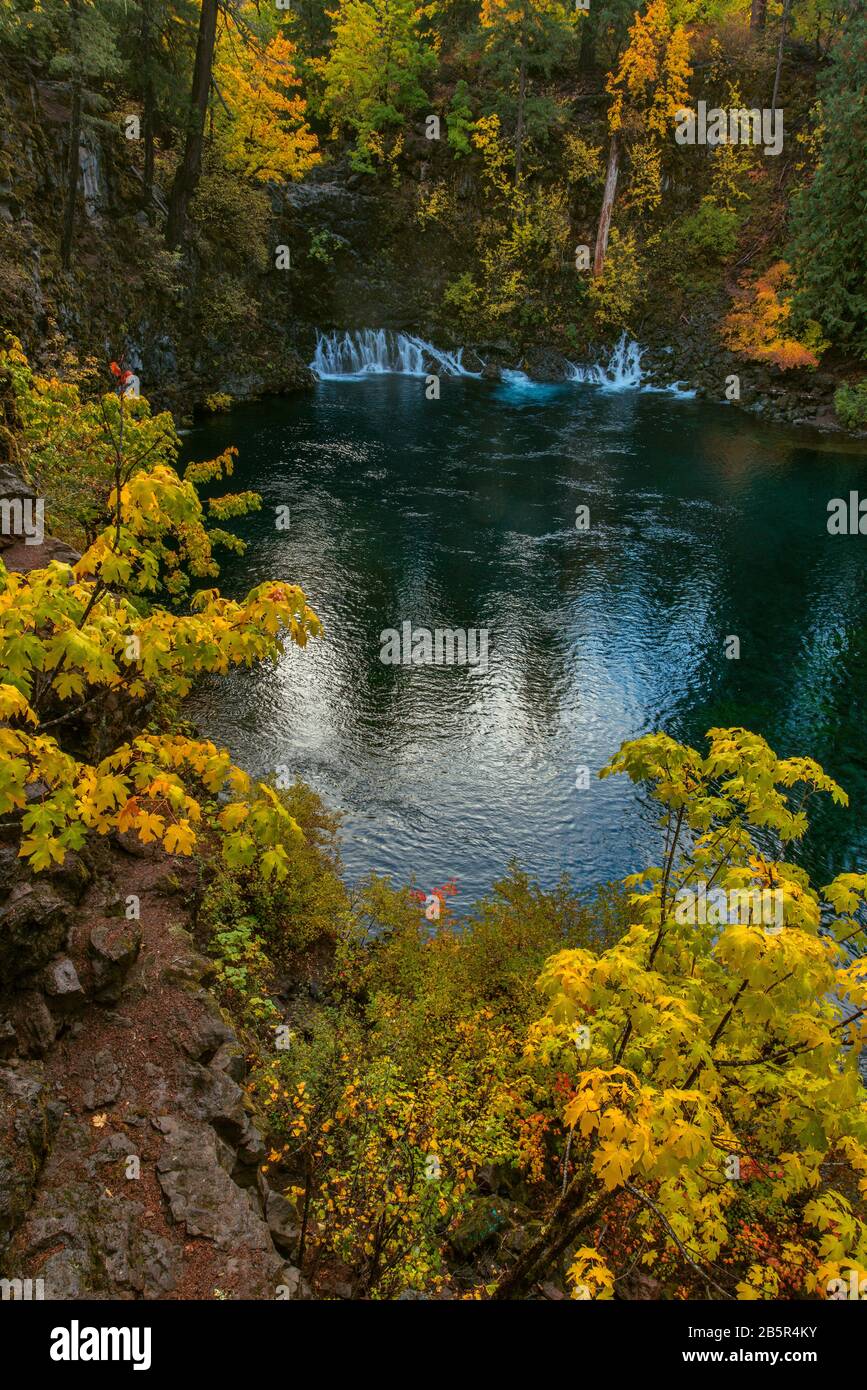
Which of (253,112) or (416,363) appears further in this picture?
(416,363)

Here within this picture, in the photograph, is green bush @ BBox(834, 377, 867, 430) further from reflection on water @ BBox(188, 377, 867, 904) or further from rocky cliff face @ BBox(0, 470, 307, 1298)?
rocky cliff face @ BBox(0, 470, 307, 1298)

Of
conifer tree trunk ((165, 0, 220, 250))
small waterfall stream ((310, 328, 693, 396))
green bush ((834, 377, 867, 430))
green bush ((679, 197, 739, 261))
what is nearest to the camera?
conifer tree trunk ((165, 0, 220, 250))

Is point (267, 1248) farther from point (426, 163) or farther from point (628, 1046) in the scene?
point (426, 163)

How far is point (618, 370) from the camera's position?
1556 inches

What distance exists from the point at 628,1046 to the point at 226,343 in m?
33.6

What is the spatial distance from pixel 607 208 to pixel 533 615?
106 ft

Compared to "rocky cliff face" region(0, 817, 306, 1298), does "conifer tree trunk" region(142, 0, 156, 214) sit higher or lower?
higher

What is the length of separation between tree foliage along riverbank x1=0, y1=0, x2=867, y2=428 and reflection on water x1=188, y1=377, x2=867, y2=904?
620 centimetres

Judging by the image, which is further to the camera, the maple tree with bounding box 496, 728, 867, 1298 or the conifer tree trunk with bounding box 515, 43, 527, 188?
the conifer tree trunk with bounding box 515, 43, 527, 188

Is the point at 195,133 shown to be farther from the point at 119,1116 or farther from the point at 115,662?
the point at 119,1116

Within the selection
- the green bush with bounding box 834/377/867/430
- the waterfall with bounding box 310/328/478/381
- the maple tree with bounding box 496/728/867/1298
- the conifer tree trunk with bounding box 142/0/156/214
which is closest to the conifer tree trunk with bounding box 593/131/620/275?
the waterfall with bounding box 310/328/478/381

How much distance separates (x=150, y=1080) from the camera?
639 cm

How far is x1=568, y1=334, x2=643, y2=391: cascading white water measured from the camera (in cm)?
3928

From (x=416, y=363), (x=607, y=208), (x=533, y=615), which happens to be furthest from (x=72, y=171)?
(x=607, y=208)
